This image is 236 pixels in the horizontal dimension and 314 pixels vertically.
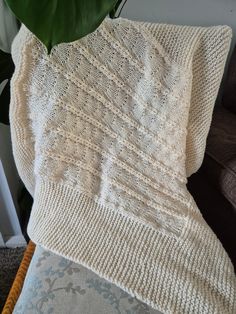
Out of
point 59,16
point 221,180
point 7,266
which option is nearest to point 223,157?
point 221,180

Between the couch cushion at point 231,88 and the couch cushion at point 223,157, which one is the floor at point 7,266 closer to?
the couch cushion at point 223,157

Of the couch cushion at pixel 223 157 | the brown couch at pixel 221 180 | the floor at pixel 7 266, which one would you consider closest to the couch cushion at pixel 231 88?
the brown couch at pixel 221 180

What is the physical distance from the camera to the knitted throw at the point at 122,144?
0.74 metres

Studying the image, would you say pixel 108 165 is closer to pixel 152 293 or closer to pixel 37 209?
pixel 37 209

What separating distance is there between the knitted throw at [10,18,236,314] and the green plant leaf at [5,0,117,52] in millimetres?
182

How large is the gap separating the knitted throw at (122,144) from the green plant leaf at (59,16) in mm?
182

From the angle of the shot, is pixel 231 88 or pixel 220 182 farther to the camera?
pixel 231 88

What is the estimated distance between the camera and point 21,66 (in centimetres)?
75

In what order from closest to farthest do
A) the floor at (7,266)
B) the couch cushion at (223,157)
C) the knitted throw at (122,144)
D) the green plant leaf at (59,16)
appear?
1. the green plant leaf at (59,16)
2. the knitted throw at (122,144)
3. the couch cushion at (223,157)
4. the floor at (7,266)

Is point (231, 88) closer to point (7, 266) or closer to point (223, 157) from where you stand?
point (223, 157)

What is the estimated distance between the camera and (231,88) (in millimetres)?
1229

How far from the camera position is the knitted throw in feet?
2.43

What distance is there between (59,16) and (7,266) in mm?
997

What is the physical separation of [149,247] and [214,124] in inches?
22.3
